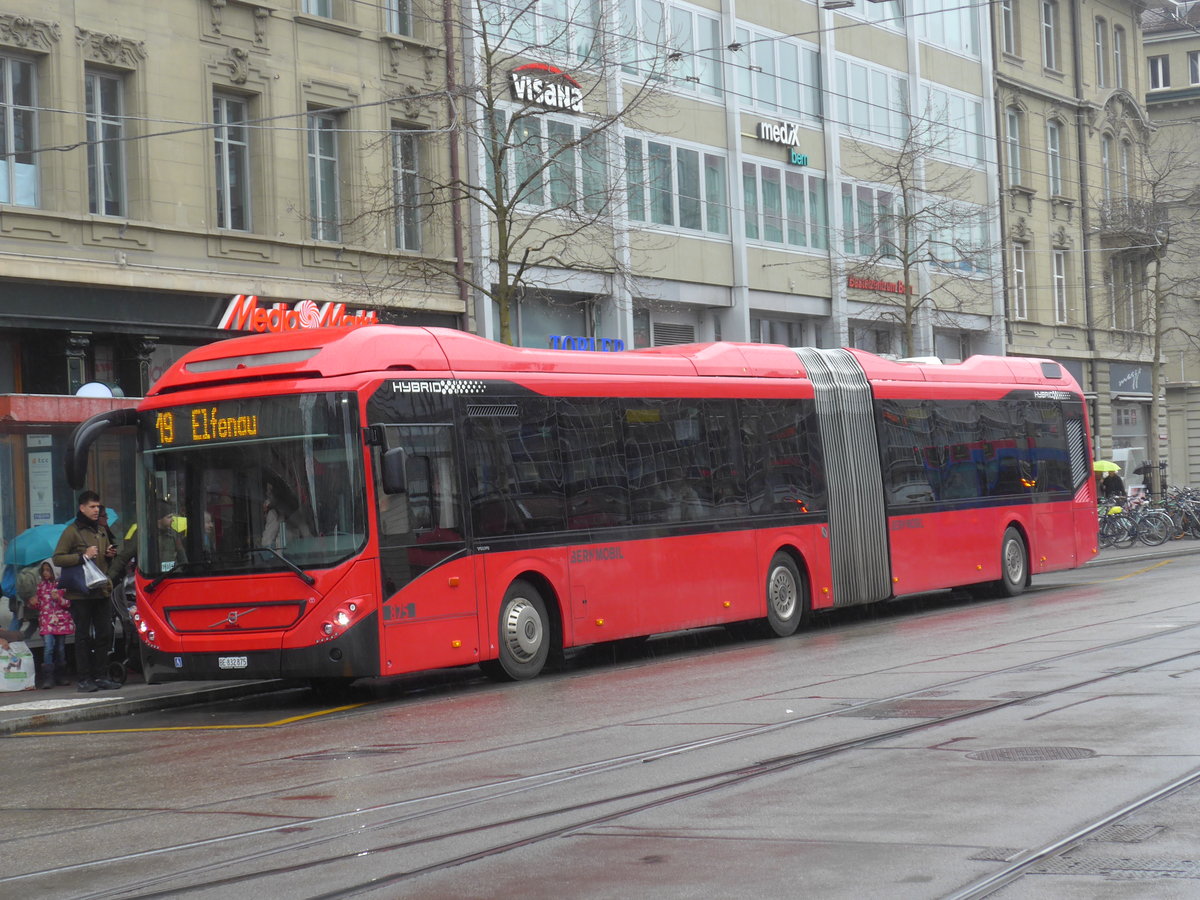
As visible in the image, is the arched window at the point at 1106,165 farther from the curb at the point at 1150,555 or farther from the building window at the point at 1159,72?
the building window at the point at 1159,72

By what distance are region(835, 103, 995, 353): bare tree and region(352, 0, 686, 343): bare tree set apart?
24.4 feet

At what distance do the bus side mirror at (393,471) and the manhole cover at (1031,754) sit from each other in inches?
243

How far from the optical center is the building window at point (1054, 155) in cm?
5016

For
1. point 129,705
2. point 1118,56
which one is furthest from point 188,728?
point 1118,56

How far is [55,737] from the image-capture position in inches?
543

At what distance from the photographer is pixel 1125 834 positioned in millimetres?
7219

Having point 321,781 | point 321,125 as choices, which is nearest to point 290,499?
point 321,781

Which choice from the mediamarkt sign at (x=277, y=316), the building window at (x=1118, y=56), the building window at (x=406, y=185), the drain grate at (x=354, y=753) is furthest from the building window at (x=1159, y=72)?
the drain grate at (x=354, y=753)

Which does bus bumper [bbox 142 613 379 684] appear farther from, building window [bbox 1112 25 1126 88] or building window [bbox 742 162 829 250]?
building window [bbox 1112 25 1126 88]

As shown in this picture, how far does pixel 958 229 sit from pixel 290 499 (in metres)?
32.9

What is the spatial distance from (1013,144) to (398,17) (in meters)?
25.3

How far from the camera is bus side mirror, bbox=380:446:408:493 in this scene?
560 inches

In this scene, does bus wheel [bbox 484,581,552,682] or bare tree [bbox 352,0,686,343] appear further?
bare tree [bbox 352,0,686,343]

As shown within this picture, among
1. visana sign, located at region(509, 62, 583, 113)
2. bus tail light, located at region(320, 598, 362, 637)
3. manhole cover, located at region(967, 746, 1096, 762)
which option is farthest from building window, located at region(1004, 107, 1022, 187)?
manhole cover, located at region(967, 746, 1096, 762)
